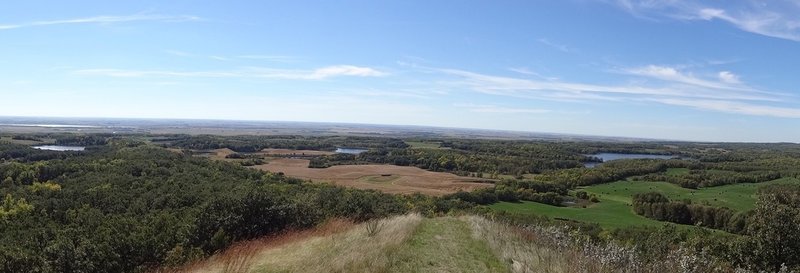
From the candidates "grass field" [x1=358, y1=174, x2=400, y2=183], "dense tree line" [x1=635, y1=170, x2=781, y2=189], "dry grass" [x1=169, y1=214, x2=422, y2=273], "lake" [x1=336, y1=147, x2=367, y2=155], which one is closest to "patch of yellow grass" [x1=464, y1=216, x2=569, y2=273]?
"dry grass" [x1=169, y1=214, x2=422, y2=273]

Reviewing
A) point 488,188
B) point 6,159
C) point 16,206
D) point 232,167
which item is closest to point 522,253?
point 16,206

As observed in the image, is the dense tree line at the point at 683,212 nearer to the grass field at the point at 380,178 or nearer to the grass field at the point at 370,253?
the grass field at the point at 380,178

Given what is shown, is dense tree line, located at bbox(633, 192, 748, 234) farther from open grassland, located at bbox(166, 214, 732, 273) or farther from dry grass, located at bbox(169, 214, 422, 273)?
dry grass, located at bbox(169, 214, 422, 273)

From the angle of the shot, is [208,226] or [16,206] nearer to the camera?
[208,226]

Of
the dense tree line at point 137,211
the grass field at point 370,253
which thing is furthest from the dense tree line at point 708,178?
the grass field at point 370,253

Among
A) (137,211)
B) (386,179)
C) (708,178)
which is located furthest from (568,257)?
(708,178)

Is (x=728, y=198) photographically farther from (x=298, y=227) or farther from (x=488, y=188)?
(x=298, y=227)

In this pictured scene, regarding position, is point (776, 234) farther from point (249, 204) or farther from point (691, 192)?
point (691, 192)
